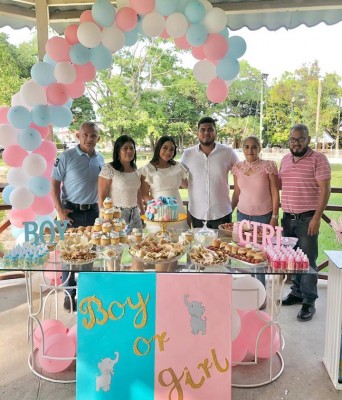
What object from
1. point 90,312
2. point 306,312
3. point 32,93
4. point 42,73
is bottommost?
point 306,312

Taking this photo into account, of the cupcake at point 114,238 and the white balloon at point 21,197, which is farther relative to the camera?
the white balloon at point 21,197

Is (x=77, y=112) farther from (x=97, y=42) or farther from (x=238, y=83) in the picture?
(x=97, y=42)

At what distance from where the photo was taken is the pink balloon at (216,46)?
10.4ft

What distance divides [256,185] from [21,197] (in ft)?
6.39

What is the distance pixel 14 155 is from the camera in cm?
323

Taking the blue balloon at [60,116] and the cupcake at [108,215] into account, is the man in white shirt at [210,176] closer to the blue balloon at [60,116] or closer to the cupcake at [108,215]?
the cupcake at [108,215]

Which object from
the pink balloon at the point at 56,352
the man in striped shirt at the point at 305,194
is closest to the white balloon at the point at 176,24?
the man in striped shirt at the point at 305,194

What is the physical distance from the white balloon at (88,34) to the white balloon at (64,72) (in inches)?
8.7

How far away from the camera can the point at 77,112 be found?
27.1 feet

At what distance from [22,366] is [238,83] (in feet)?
22.1

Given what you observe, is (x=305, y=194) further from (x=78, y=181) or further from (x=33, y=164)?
(x=33, y=164)

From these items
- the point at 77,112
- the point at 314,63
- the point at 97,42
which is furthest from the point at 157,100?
the point at 97,42

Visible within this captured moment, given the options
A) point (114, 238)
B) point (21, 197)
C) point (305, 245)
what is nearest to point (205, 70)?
point (305, 245)

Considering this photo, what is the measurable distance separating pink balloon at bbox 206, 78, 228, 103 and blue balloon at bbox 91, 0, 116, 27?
3.27 ft
